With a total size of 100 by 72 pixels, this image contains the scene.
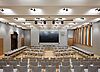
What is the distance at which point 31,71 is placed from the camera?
8.54 metres

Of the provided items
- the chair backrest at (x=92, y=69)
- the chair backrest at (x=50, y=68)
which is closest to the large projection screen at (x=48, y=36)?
the chair backrest at (x=50, y=68)

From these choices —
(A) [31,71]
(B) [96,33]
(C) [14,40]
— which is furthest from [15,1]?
(C) [14,40]

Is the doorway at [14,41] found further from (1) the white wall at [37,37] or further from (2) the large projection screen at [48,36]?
(2) the large projection screen at [48,36]

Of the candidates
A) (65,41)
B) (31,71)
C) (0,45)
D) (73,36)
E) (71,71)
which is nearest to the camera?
(71,71)

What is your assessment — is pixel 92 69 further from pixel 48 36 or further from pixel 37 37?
pixel 48 36

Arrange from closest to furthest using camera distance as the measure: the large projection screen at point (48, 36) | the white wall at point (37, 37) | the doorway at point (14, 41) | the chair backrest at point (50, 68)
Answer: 1. the chair backrest at point (50, 68)
2. the doorway at point (14, 41)
3. the white wall at point (37, 37)
4. the large projection screen at point (48, 36)

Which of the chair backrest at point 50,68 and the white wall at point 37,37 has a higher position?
the white wall at point 37,37

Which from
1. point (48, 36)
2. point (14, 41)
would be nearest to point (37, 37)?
point (48, 36)

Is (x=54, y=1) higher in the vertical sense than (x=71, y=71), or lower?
higher

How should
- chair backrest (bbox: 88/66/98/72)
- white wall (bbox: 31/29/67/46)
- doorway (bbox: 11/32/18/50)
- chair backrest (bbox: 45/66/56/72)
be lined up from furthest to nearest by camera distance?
1. white wall (bbox: 31/29/67/46)
2. doorway (bbox: 11/32/18/50)
3. chair backrest (bbox: 45/66/56/72)
4. chair backrest (bbox: 88/66/98/72)

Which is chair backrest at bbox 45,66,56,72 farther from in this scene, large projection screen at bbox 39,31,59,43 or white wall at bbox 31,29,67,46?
large projection screen at bbox 39,31,59,43

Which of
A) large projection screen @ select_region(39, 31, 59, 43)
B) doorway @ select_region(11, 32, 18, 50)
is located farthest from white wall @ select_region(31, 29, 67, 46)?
doorway @ select_region(11, 32, 18, 50)

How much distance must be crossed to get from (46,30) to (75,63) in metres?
27.2

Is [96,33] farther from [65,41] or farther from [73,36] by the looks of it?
[73,36]
